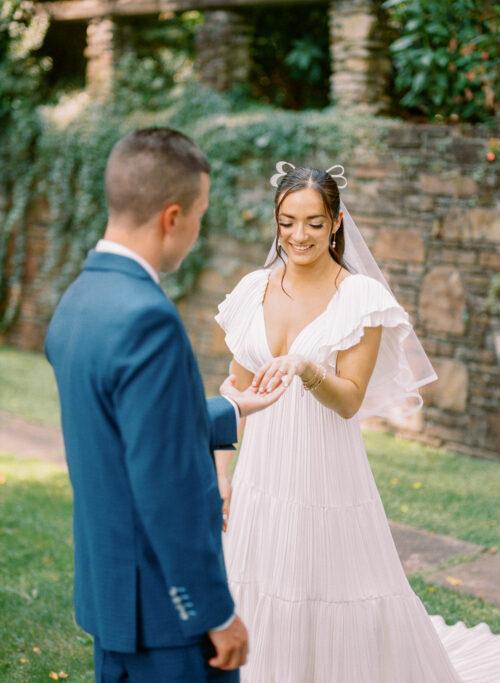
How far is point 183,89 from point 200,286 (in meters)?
2.02

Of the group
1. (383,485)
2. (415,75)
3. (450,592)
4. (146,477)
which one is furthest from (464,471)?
(146,477)

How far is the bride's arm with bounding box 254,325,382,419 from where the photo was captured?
267 cm

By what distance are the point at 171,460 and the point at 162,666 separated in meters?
0.49

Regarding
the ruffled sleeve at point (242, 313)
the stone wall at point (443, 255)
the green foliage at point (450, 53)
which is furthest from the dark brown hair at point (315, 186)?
the green foliage at point (450, 53)

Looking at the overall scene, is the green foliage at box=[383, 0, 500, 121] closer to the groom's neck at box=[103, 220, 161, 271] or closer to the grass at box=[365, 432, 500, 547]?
the grass at box=[365, 432, 500, 547]

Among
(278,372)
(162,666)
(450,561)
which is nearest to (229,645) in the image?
(162,666)

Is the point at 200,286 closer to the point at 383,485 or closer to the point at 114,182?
the point at 383,485

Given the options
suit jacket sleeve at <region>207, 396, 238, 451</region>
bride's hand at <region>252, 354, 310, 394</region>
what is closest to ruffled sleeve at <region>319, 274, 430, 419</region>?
bride's hand at <region>252, 354, 310, 394</region>

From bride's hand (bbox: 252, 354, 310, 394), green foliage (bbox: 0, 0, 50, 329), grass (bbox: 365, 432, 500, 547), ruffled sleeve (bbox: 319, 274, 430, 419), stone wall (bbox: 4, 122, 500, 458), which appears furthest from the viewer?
green foliage (bbox: 0, 0, 50, 329)

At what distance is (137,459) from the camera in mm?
1870

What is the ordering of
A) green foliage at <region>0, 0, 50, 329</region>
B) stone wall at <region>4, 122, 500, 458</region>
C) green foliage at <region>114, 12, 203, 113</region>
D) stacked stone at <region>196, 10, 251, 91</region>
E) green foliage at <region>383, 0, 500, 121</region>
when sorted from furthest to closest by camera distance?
green foliage at <region>0, 0, 50, 329</region> → green foliage at <region>114, 12, 203, 113</region> → stacked stone at <region>196, 10, 251, 91</region> → green foliage at <region>383, 0, 500, 121</region> → stone wall at <region>4, 122, 500, 458</region>

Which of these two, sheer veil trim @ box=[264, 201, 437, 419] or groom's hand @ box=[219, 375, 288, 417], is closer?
groom's hand @ box=[219, 375, 288, 417]

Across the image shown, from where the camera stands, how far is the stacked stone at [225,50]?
9219mm

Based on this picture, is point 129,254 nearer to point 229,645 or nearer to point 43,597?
point 229,645
